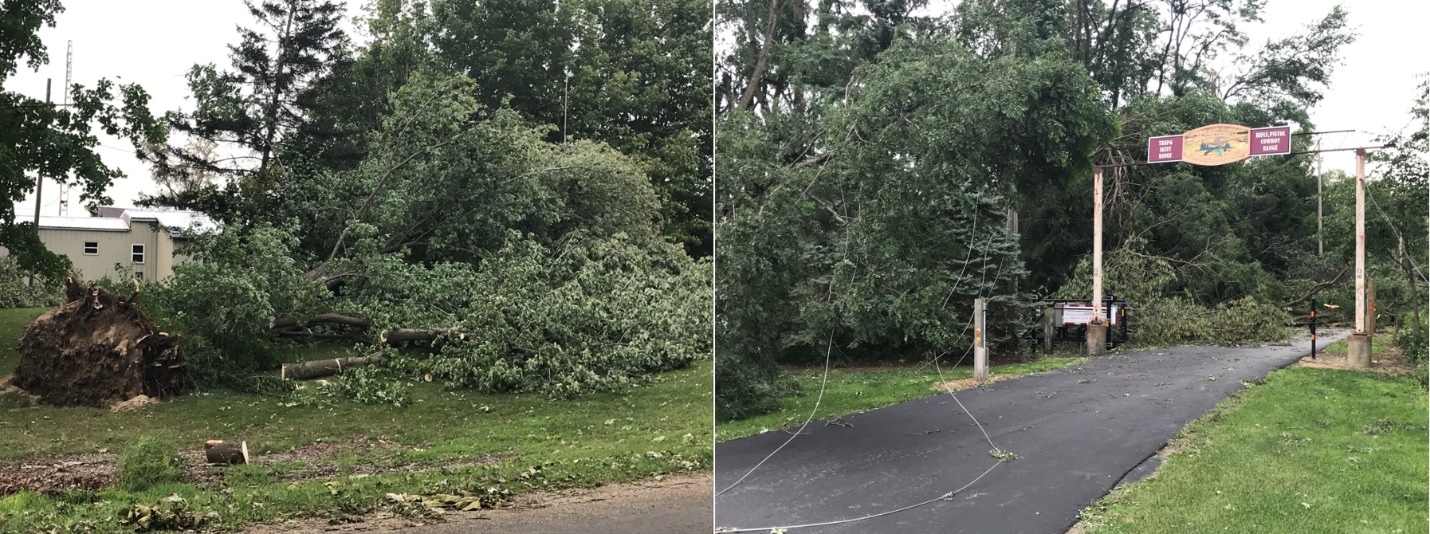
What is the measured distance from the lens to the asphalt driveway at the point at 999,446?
2.26 meters

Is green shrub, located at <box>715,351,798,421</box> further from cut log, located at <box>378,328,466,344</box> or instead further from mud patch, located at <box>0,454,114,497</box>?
mud patch, located at <box>0,454,114,497</box>

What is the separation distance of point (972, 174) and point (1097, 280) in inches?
17.7

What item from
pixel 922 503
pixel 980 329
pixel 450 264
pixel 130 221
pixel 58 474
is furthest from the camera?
pixel 450 264

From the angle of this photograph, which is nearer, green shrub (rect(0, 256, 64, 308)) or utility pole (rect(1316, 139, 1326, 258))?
utility pole (rect(1316, 139, 1326, 258))

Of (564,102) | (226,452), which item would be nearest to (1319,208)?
(564,102)

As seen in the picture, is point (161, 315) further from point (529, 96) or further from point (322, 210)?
point (529, 96)

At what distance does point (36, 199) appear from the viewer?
9.90 ft

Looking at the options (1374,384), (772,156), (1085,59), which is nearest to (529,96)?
(772,156)

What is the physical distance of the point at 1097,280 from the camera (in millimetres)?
2424

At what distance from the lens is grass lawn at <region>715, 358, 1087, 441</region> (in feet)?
7.70

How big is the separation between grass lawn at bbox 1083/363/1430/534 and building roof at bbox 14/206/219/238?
2.98 meters

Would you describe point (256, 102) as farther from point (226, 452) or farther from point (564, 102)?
point (226, 452)

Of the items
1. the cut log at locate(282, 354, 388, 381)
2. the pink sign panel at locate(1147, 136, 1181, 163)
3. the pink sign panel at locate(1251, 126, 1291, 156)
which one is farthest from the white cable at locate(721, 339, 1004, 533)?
the cut log at locate(282, 354, 388, 381)

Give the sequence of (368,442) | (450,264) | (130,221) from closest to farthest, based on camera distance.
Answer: (130,221)
(368,442)
(450,264)
